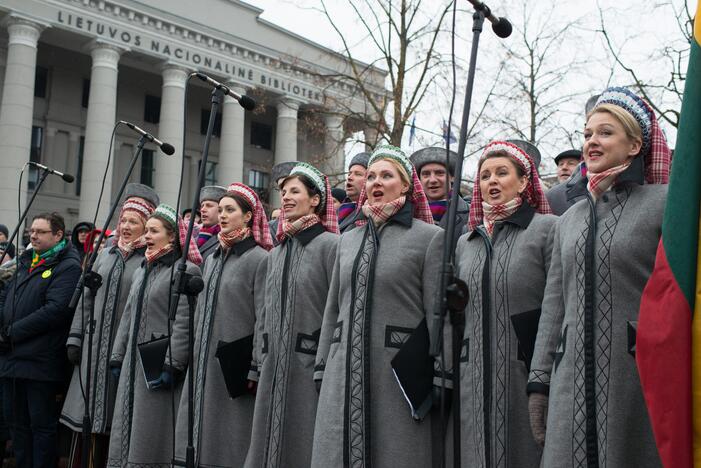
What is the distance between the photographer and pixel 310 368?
14.4 feet

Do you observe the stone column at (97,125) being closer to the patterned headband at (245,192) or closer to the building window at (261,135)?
the building window at (261,135)

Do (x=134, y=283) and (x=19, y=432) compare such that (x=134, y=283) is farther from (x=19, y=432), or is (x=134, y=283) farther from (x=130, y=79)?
(x=130, y=79)

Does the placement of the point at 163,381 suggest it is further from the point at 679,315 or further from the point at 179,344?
the point at 679,315

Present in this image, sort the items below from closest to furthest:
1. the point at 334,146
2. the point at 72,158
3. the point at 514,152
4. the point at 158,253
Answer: the point at 514,152 → the point at 158,253 → the point at 334,146 → the point at 72,158

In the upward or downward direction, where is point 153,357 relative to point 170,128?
downward

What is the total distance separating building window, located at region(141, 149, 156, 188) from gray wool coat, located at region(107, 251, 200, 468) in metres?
26.3

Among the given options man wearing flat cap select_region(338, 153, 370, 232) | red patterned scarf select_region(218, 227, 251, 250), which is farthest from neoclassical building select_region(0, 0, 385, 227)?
red patterned scarf select_region(218, 227, 251, 250)

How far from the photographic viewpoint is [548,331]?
307 centimetres

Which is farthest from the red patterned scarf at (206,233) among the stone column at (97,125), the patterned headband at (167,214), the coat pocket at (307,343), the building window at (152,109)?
the building window at (152,109)

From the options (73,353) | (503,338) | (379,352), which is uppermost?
(503,338)

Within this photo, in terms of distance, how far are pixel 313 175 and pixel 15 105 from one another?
2285cm

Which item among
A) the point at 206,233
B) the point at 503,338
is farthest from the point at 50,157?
the point at 503,338

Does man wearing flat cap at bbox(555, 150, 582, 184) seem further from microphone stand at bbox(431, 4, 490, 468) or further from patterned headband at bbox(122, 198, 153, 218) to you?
microphone stand at bbox(431, 4, 490, 468)

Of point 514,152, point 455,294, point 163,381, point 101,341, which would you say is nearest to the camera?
point 455,294
